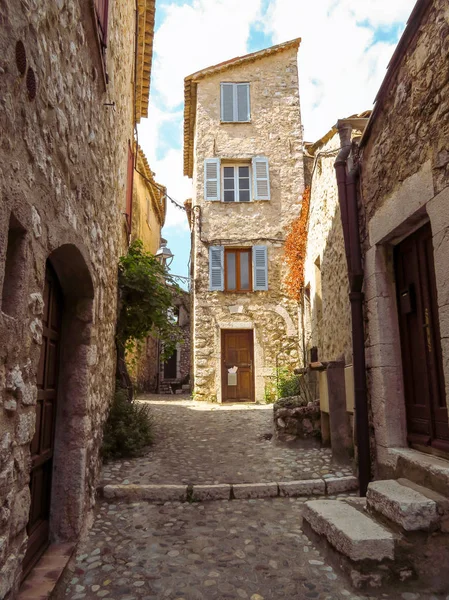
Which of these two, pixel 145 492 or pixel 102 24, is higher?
pixel 102 24

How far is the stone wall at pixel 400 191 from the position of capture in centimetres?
286

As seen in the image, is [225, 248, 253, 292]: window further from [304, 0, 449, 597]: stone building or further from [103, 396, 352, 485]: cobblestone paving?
[304, 0, 449, 597]: stone building

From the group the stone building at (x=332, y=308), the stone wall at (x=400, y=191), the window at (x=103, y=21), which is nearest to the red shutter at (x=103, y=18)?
the window at (x=103, y=21)

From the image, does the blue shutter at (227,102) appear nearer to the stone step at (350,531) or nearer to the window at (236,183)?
the window at (236,183)

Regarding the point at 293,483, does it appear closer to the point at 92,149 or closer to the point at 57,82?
the point at 92,149

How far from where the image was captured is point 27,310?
1.97m

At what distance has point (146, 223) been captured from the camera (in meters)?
13.4

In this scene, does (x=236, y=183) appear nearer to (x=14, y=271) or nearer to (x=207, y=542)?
(x=207, y=542)

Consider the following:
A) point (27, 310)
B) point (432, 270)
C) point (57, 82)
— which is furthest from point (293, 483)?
point (57, 82)

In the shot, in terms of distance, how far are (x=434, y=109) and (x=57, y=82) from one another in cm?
239

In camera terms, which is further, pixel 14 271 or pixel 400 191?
pixel 400 191

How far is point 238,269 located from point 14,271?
942 cm

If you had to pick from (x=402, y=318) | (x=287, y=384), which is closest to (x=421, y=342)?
(x=402, y=318)

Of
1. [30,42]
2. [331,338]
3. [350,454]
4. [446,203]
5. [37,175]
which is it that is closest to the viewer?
[30,42]
